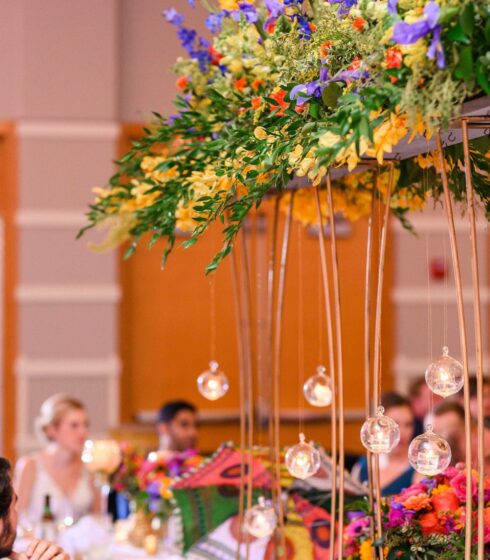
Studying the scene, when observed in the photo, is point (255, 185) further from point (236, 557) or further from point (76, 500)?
point (76, 500)

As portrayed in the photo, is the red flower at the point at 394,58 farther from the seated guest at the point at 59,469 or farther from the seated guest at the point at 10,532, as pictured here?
the seated guest at the point at 59,469

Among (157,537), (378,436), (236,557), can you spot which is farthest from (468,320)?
(378,436)

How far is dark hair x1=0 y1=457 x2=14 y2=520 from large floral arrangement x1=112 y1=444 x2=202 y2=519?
4.41 feet

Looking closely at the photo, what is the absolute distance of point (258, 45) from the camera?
3.14 m

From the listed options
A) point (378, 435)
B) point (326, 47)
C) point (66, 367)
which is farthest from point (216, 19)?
point (66, 367)

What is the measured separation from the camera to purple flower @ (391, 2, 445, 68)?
2014mm

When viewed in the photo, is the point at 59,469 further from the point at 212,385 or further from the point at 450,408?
the point at 212,385

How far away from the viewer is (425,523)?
2.80 metres

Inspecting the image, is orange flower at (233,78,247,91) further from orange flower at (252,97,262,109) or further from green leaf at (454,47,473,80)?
green leaf at (454,47,473,80)

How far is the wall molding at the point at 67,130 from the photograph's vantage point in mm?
7043

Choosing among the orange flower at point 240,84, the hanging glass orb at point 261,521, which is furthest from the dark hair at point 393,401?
the orange flower at point 240,84

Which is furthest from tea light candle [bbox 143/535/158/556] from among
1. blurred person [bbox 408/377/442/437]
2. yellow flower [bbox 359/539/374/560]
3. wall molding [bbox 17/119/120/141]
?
wall molding [bbox 17/119/120/141]

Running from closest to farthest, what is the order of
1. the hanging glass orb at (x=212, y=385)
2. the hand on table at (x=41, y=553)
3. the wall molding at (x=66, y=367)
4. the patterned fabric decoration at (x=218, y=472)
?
the hand on table at (x=41, y=553)
the hanging glass orb at (x=212, y=385)
the patterned fabric decoration at (x=218, y=472)
the wall molding at (x=66, y=367)

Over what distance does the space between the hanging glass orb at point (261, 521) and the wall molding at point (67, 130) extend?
4.19 m
